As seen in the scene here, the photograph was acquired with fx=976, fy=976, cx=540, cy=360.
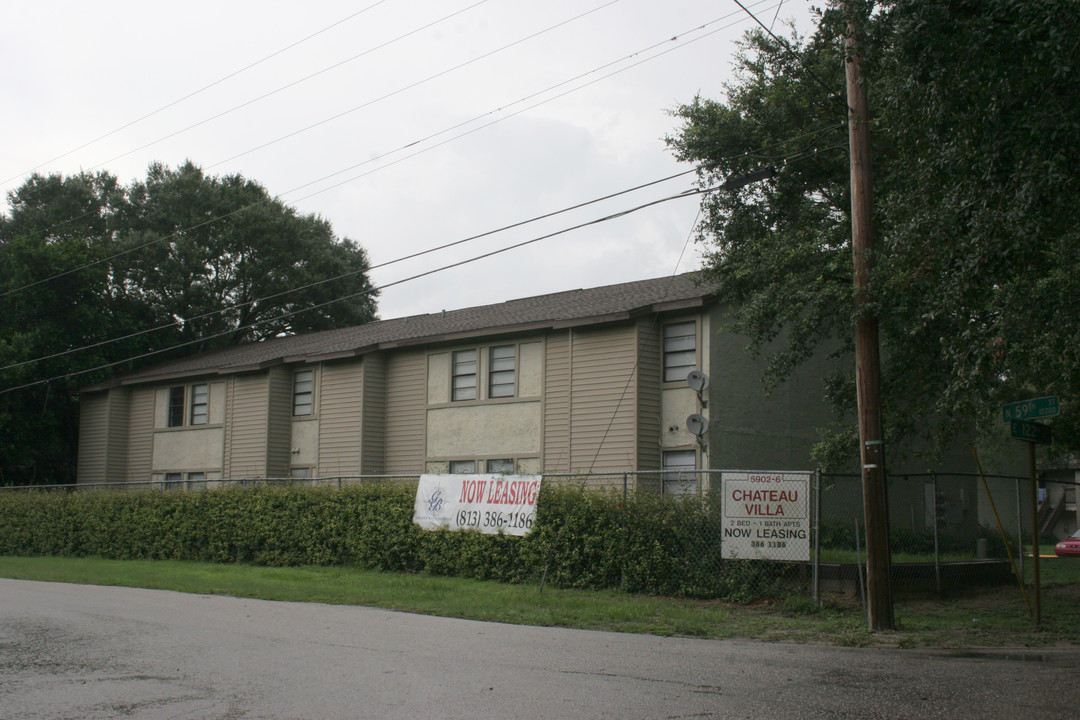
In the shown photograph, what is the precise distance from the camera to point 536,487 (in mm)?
16828

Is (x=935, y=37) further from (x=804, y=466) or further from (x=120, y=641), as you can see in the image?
(x=804, y=466)

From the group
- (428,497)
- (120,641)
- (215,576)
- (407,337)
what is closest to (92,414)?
(407,337)

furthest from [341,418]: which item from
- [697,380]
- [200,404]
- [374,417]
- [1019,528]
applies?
[1019,528]

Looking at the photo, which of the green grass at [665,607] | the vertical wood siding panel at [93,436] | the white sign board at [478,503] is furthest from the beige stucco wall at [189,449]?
the white sign board at [478,503]

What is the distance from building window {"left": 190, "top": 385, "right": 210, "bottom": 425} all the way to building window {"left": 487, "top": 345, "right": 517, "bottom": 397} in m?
11.2

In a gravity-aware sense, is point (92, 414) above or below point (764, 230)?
below

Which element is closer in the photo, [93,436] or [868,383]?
[868,383]

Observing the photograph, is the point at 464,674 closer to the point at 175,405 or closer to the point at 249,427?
the point at 249,427

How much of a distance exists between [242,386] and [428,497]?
43.8ft

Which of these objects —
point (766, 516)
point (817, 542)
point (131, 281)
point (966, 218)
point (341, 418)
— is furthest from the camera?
point (131, 281)

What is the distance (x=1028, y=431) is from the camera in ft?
40.3

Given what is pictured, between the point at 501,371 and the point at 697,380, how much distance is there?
5687 millimetres

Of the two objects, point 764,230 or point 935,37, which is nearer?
point 935,37

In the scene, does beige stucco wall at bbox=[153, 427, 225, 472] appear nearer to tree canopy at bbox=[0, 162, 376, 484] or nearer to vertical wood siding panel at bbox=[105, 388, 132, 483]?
vertical wood siding panel at bbox=[105, 388, 132, 483]
